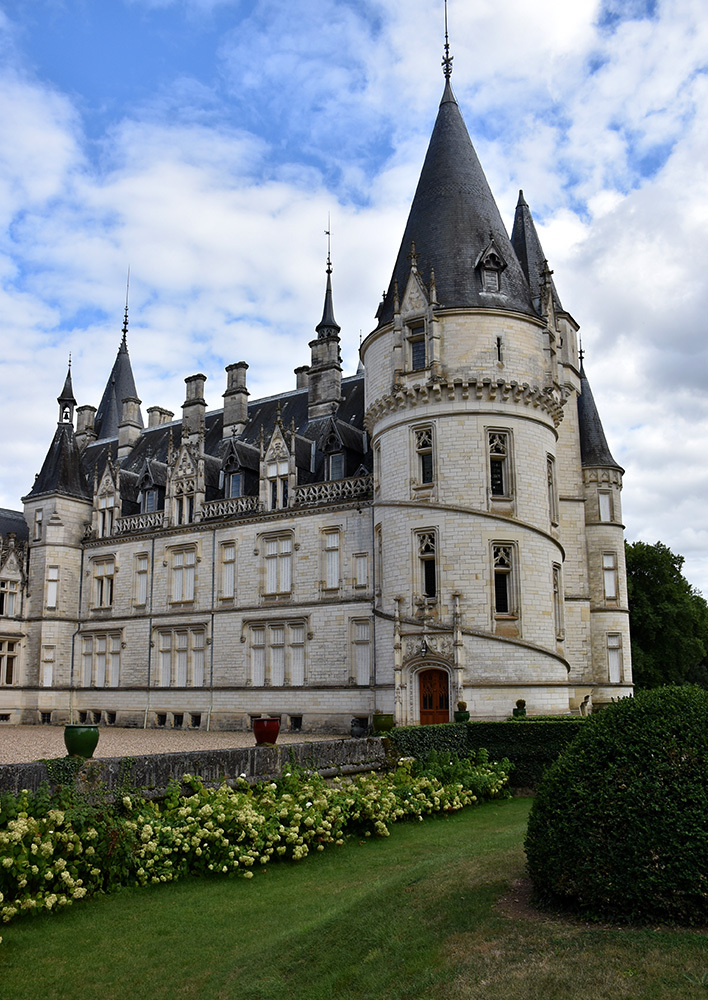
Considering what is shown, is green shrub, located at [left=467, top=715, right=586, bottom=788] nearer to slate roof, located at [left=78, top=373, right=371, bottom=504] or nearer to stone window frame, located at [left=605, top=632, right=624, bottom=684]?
stone window frame, located at [left=605, top=632, right=624, bottom=684]

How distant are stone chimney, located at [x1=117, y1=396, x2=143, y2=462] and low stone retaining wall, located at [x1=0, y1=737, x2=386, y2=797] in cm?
3164

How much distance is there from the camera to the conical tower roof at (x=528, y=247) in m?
33.8

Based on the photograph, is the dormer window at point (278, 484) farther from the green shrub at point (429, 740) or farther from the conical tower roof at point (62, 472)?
the green shrub at point (429, 740)

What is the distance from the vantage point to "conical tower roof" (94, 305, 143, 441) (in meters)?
53.2

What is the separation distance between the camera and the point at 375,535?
29.8 metres

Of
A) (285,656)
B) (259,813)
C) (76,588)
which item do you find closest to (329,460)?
(285,656)

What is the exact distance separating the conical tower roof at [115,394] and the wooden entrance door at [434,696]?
3174cm

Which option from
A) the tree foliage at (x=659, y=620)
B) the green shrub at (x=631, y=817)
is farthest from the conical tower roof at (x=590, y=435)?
the green shrub at (x=631, y=817)

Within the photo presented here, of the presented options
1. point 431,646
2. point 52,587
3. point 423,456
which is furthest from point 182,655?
point 423,456

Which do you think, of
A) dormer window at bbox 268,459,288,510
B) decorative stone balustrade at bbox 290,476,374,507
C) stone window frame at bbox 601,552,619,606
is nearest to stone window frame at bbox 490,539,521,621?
decorative stone balustrade at bbox 290,476,374,507

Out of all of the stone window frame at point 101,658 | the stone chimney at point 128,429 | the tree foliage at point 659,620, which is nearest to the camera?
the stone window frame at point 101,658

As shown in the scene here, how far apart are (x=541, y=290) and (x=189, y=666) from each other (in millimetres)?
19772

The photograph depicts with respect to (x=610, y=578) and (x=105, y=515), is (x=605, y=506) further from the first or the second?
(x=105, y=515)

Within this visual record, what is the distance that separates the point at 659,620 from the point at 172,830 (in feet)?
132
